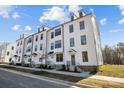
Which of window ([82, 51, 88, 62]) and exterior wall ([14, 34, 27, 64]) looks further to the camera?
exterior wall ([14, 34, 27, 64])

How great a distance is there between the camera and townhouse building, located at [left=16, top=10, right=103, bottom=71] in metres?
15.0

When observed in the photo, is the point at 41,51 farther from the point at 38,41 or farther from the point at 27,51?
the point at 27,51

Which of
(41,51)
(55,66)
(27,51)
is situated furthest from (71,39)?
(27,51)

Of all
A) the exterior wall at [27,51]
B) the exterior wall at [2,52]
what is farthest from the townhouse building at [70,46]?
the exterior wall at [2,52]

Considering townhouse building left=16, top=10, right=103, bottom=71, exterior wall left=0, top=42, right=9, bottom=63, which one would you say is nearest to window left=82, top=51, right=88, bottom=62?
townhouse building left=16, top=10, right=103, bottom=71

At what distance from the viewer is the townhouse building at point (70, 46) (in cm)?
1498

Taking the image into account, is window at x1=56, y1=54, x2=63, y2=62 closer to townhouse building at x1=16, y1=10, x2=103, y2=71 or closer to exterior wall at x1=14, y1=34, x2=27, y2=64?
townhouse building at x1=16, y1=10, x2=103, y2=71

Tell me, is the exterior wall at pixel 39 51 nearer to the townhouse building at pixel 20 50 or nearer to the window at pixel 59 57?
the window at pixel 59 57

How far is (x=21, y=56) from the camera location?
2850 centimetres

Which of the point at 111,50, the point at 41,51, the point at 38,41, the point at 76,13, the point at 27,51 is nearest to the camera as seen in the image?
the point at 76,13

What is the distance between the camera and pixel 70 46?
1716cm

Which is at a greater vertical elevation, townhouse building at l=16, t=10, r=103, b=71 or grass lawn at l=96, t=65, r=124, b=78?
townhouse building at l=16, t=10, r=103, b=71
